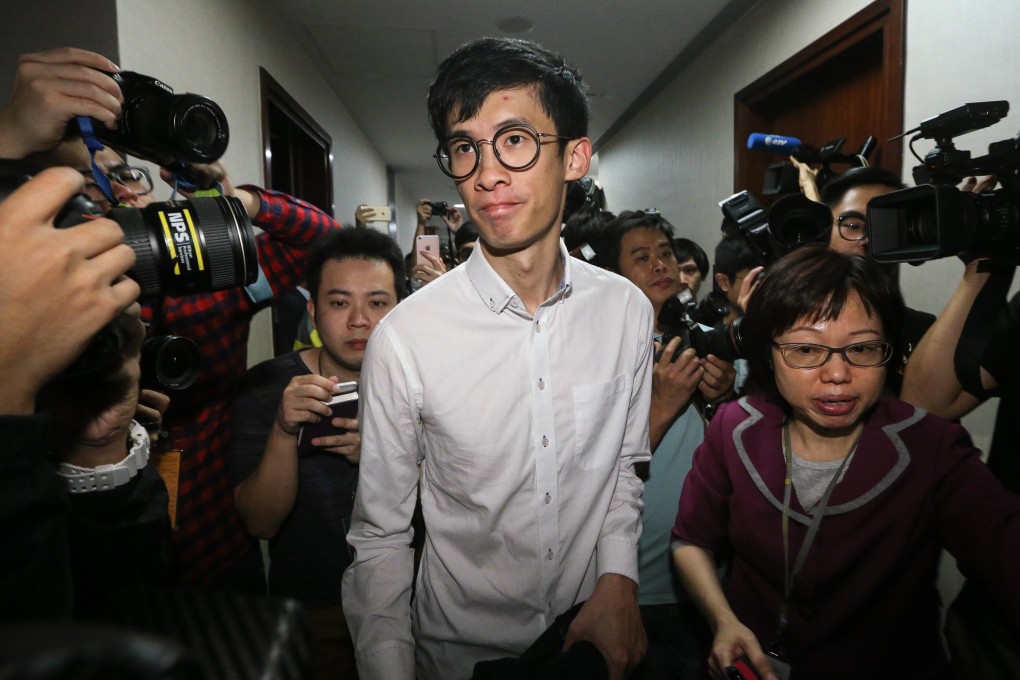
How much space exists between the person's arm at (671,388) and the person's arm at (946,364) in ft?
1.64

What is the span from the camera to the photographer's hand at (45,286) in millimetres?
565

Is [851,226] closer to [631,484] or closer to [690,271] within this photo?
[631,484]

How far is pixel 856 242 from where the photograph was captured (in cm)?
165

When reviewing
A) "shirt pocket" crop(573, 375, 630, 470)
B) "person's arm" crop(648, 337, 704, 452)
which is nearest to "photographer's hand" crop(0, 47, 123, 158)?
"shirt pocket" crop(573, 375, 630, 470)

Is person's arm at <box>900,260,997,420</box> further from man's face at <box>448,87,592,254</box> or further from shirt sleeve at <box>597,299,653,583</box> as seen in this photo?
man's face at <box>448,87,592,254</box>

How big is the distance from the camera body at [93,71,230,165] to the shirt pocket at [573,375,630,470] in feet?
2.82

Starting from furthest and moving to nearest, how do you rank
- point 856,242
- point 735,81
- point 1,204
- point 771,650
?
point 735,81, point 856,242, point 771,650, point 1,204

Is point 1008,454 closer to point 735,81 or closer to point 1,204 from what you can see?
point 1,204

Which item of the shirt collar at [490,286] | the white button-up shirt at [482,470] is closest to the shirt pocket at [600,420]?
the white button-up shirt at [482,470]

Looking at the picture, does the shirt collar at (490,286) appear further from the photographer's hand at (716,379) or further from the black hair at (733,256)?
the black hair at (733,256)

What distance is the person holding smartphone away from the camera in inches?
52.3

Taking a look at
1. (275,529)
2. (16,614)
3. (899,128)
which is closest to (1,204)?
(16,614)

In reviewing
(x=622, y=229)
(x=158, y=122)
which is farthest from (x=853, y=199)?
(x=158, y=122)

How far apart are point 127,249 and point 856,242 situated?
1773 mm
